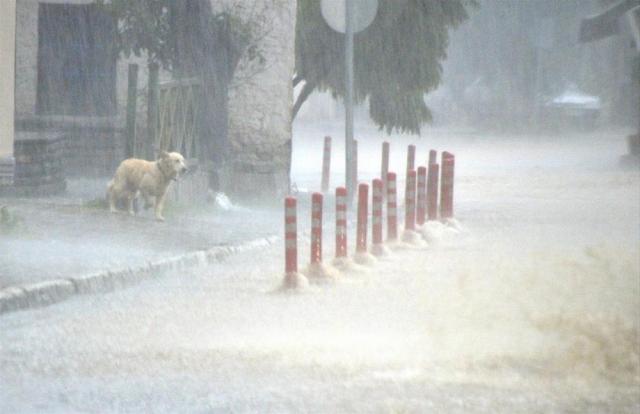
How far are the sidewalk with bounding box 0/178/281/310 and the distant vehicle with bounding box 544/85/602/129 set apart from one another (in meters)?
38.8

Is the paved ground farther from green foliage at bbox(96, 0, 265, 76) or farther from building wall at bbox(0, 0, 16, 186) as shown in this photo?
green foliage at bbox(96, 0, 265, 76)

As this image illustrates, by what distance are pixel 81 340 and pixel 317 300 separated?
2.53 m

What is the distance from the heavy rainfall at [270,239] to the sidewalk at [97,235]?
0.21ft

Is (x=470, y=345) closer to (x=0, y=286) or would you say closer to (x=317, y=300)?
(x=317, y=300)

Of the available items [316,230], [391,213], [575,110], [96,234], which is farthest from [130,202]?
[575,110]

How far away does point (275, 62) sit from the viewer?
918 inches

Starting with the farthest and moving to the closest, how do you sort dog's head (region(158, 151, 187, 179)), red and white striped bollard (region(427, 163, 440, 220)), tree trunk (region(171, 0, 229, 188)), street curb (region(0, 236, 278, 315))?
tree trunk (region(171, 0, 229, 188))
red and white striped bollard (region(427, 163, 440, 220))
dog's head (region(158, 151, 187, 179))
street curb (region(0, 236, 278, 315))

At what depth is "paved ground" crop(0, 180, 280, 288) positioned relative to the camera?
13.3 m

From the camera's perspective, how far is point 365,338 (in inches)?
396

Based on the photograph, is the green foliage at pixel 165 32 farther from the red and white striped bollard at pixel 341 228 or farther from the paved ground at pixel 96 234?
the red and white striped bollard at pixel 341 228

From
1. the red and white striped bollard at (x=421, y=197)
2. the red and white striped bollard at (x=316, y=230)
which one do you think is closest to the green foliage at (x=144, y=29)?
the red and white striped bollard at (x=421, y=197)

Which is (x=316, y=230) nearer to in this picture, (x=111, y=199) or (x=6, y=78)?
(x=6, y=78)

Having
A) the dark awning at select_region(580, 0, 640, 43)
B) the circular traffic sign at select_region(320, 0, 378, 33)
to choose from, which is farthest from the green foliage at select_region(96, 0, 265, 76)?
the dark awning at select_region(580, 0, 640, 43)

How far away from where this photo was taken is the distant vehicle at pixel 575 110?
58.5 metres
